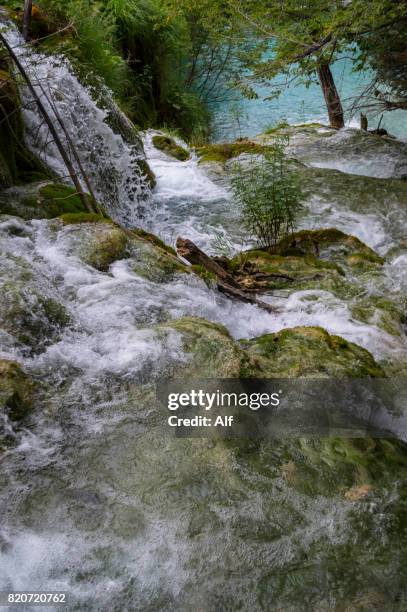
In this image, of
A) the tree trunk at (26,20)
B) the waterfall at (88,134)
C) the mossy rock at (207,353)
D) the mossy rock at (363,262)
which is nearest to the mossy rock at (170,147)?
the waterfall at (88,134)

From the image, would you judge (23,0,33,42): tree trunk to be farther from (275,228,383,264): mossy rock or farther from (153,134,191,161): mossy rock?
(275,228,383,264): mossy rock

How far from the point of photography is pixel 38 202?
4.80m

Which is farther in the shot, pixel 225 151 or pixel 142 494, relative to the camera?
pixel 225 151

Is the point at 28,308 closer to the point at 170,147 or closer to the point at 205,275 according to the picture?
the point at 205,275

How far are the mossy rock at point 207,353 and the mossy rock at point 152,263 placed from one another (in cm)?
98

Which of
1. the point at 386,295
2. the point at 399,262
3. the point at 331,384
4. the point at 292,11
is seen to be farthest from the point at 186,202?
the point at 331,384

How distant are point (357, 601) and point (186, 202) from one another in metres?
7.09

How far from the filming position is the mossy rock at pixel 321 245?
19.0ft

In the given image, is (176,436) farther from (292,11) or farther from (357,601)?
(292,11)

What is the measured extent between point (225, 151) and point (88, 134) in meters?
4.25

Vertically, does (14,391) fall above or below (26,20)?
below

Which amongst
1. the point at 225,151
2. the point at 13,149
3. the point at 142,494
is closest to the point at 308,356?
the point at 142,494

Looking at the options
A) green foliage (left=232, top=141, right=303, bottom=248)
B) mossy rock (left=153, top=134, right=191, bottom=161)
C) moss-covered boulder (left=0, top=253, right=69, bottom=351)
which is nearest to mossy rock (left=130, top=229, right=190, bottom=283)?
moss-covered boulder (left=0, top=253, right=69, bottom=351)

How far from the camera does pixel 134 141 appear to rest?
793 centimetres
